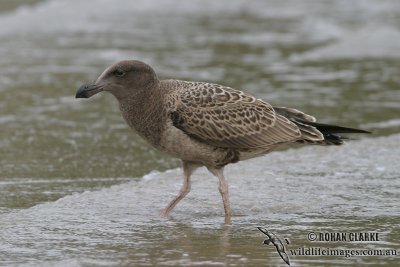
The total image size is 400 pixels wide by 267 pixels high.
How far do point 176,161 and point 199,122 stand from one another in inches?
94.5

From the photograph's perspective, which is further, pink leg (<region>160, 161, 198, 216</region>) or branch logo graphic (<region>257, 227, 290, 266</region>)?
pink leg (<region>160, 161, 198, 216</region>)

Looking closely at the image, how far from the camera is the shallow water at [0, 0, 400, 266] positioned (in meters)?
6.98

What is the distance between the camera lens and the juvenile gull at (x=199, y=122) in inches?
303

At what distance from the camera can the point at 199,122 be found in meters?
7.77

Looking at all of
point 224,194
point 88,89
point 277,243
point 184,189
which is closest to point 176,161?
point 184,189

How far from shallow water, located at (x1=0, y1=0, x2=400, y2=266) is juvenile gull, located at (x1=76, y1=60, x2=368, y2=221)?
48 cm

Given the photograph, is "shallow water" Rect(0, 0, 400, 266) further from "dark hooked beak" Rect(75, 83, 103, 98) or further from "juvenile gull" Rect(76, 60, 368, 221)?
"dark hooked beak" Rect(75, 83, 103, 98)

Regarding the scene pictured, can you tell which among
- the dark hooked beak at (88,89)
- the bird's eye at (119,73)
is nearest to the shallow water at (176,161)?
the dark hooked beak at (88,89)

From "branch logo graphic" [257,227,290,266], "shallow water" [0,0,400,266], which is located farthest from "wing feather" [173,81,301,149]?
"branch logo graphic" [257,227,290,266]

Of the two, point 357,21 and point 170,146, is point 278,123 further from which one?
point 357,21

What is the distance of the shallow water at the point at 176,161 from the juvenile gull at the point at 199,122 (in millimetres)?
481

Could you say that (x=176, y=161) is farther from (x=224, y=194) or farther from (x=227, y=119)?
(x=224, y=194)

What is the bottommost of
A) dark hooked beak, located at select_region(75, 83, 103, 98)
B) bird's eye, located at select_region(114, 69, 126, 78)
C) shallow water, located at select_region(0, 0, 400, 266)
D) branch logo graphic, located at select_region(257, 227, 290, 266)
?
branch logo graphic, located at select_region(257, 227, 290, 266)

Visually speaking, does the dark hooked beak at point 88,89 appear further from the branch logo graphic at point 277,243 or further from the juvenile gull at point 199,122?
the branch logo graphic at point 277,243
